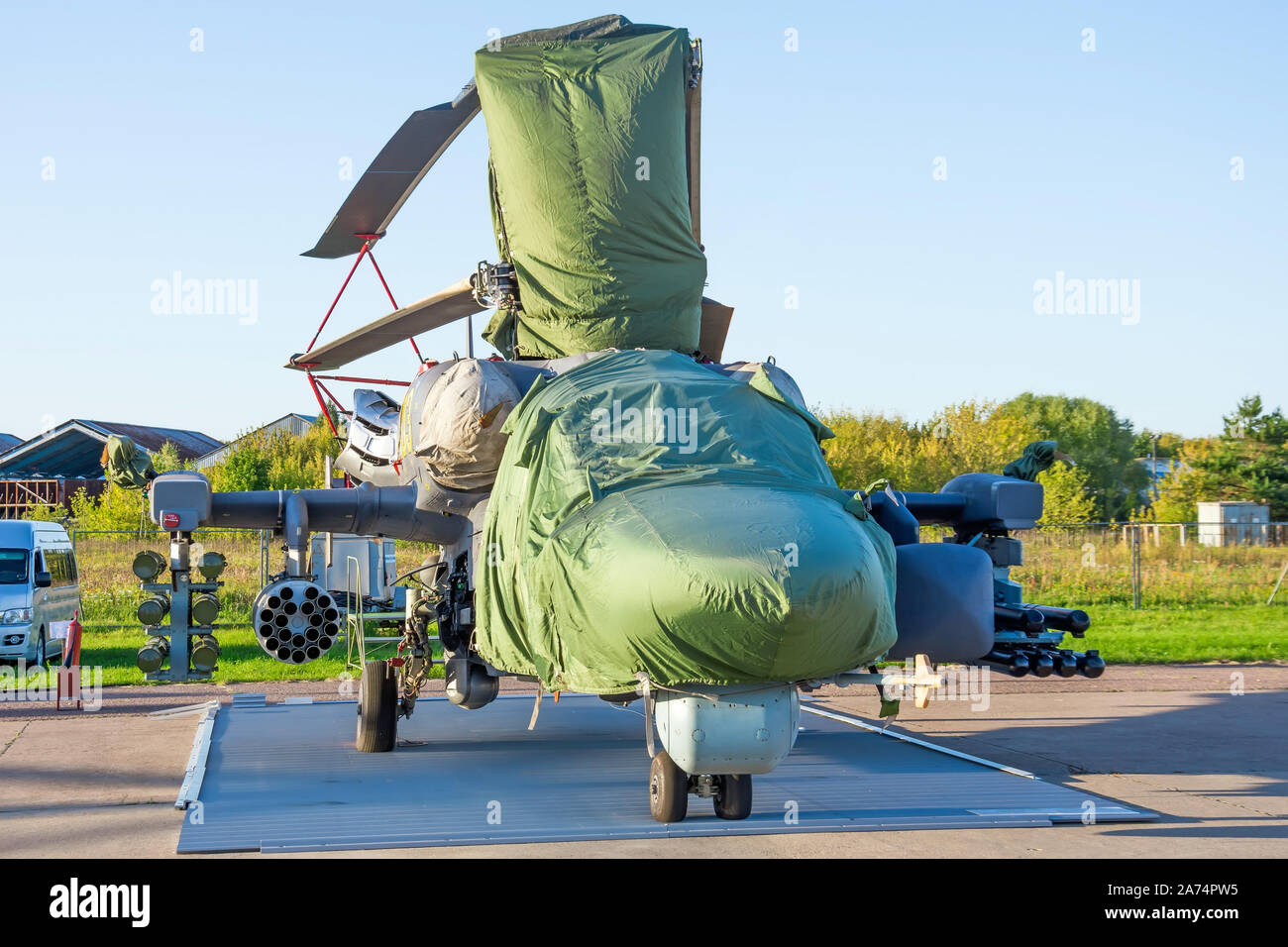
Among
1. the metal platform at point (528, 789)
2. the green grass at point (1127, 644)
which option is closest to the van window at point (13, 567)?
the green grass at point (1127, 644)

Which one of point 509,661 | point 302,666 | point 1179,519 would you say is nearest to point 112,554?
point 302,666

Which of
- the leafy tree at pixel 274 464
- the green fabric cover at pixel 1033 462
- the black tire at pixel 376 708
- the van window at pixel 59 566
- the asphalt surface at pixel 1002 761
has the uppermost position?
the leafy tree at pixel 274 464

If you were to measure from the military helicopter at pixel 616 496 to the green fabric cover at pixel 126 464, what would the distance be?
32.4 inches

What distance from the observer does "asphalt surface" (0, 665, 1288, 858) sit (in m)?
7.63

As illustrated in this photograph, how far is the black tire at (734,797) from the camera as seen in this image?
737 cm

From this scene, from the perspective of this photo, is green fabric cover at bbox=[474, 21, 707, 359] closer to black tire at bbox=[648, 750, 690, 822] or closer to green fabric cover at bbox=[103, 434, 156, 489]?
green fabric cover at bbox=[103, 434, 156, 489]

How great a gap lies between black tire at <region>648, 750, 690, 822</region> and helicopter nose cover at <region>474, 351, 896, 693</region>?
3.33ft

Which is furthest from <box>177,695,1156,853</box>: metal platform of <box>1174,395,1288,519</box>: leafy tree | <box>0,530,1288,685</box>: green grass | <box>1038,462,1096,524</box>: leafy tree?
<box>1174,395,1288,519</box>: leafy tree

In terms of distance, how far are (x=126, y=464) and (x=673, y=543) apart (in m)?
7.11

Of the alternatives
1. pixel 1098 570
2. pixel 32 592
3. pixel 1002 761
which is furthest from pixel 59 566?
pixel 1098 570

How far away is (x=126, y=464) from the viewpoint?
11070 mm

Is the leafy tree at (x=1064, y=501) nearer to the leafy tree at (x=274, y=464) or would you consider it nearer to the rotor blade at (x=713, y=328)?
the leafy tree at (x=274, y=464)

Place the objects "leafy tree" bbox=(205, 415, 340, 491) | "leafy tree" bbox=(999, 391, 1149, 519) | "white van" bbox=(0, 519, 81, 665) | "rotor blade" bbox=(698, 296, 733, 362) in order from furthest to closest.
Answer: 1. "leafy tree" bbox=(999, 391, 1149, 519)
2. "leafy tree" bbox=(205, 415, 340, 491)
3. "white van" bbox=(0, 519, 81, 665)
4. "rotor blade" bbox=(698, 296, 733, 362)

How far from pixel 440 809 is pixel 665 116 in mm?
6005
